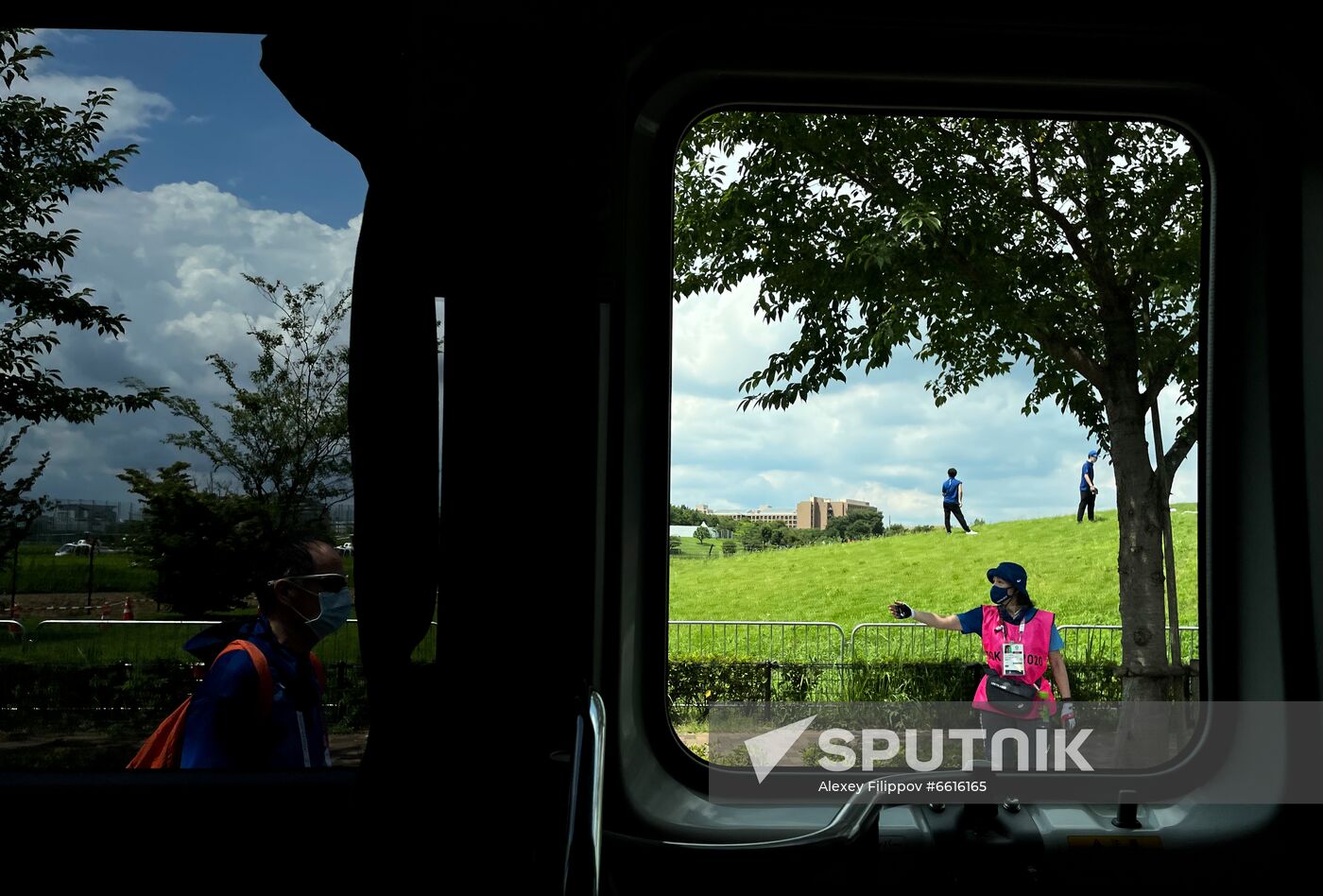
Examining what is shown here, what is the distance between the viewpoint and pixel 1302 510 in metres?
1.68

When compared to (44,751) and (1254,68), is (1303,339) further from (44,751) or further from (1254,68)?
(44,751)

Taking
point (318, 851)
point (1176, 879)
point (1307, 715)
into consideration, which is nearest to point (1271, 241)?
point (1307, 715)

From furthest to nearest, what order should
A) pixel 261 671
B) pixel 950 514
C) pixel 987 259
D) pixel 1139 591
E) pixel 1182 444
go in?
pixel 987 259 < pixel 1139 591 < pixel 950 514 < pixel 1182 444 < pixel 261 671

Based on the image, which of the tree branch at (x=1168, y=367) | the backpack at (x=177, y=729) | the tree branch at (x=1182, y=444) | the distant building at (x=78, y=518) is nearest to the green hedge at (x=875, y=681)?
the tree branch at (x=1182, y=444)

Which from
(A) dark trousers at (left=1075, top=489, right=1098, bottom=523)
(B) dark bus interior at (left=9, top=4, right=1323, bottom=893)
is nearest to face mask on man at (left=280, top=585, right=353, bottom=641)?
(B) dark bus interior at (left=9, top=4, right=1323, bottom=893)

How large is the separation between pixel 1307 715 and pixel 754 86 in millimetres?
1600

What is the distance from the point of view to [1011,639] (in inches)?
86.4

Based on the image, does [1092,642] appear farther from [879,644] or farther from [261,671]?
[261,671]

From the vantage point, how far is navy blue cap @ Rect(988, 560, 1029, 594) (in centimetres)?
219

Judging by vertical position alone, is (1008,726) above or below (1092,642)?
below

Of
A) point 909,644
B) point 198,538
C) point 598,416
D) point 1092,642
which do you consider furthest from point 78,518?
point 1092,642

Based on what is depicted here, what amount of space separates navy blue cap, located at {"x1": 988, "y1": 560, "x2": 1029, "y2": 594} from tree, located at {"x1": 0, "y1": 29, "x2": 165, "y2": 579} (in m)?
1.88

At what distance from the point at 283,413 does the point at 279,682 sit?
46 centimetres

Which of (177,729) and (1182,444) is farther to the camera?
(1182,444)
